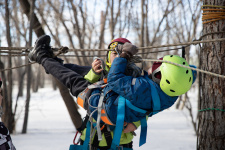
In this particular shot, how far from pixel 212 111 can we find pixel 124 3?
5353 millimetres

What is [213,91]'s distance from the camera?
220 centimetres

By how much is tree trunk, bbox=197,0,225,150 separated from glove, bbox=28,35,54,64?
1.56m

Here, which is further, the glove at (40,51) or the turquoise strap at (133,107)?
the glove at (40,51)

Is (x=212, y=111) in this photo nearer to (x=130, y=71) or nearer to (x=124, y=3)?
(x=130, y=71)

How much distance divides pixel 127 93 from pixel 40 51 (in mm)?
860

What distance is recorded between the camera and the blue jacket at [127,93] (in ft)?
4.74

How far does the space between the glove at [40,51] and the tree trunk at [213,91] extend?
1563mm

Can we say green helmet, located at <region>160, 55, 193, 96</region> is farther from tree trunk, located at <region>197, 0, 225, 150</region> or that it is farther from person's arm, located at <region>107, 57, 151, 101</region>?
tree trunk, located at <region>197, 0, 225, 150</region>

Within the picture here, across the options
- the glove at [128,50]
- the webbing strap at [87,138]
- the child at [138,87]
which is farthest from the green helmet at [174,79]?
the webbing strap at [87,138]

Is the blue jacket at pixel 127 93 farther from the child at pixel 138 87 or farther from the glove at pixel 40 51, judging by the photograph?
the glove at pixel 40 51

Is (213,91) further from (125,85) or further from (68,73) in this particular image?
(68,73)

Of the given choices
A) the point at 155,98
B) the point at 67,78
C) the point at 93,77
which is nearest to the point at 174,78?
the point at 155,98

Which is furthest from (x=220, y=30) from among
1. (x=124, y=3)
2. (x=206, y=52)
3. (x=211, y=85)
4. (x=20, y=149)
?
(x=124, y=3)

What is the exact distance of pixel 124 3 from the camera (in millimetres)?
6801
